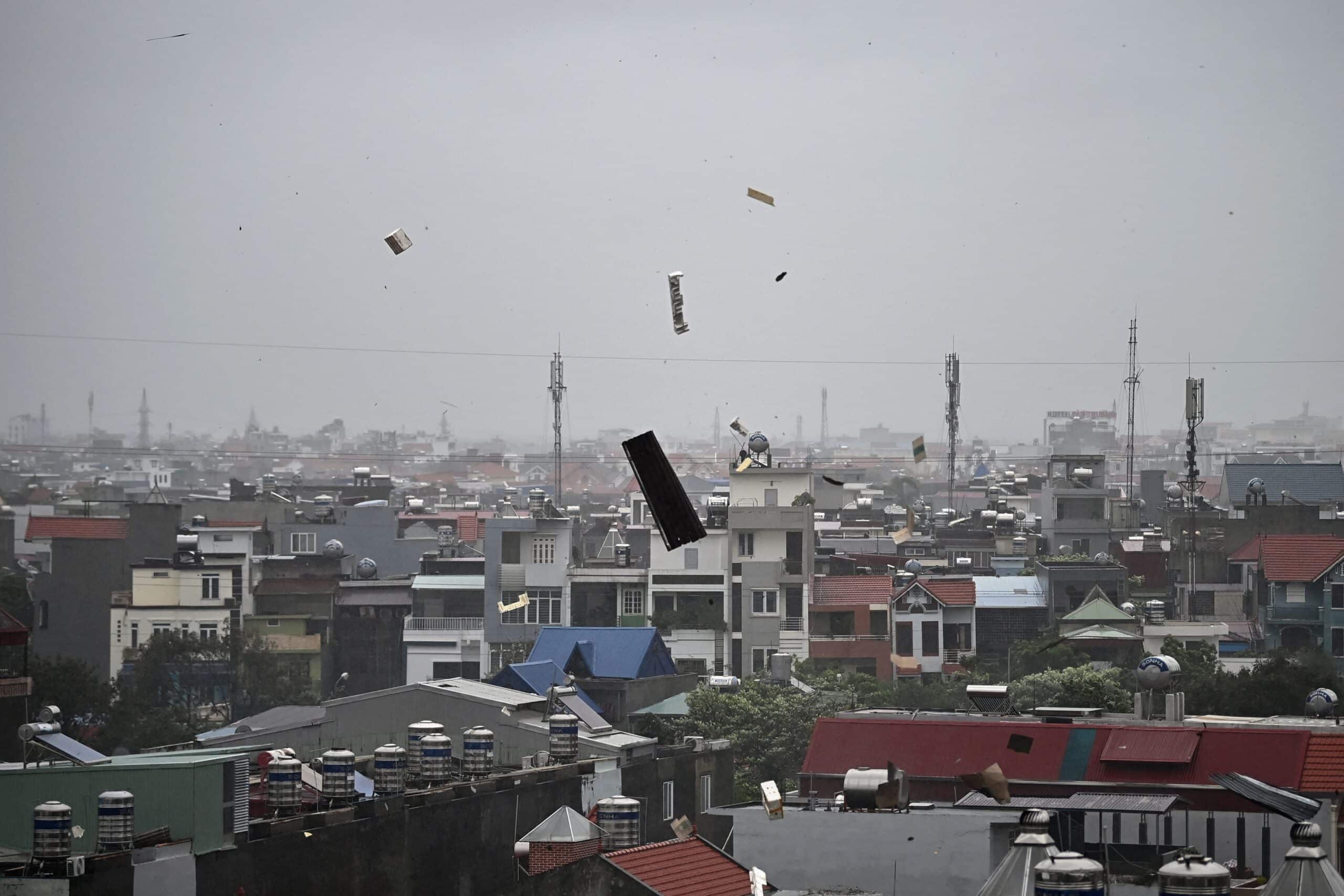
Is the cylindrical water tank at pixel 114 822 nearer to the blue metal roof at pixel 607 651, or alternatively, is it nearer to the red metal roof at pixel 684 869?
the red metal roof at pixel 684 869

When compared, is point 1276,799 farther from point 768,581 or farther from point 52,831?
point 768,581

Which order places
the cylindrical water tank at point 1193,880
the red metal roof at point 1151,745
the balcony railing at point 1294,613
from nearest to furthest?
the cylindrical water tank at point 1193,880, the red metal roof at point 1151,745, the balcony railing at point 1294,613

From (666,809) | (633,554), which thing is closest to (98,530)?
(633,554)

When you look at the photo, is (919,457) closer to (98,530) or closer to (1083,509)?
(1083,509)

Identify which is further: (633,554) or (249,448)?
(249,448)

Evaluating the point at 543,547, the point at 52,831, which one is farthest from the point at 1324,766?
the point at 543,547

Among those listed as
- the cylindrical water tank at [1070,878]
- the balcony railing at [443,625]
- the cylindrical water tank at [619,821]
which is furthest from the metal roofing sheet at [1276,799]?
the balcony railing at [443,625]
